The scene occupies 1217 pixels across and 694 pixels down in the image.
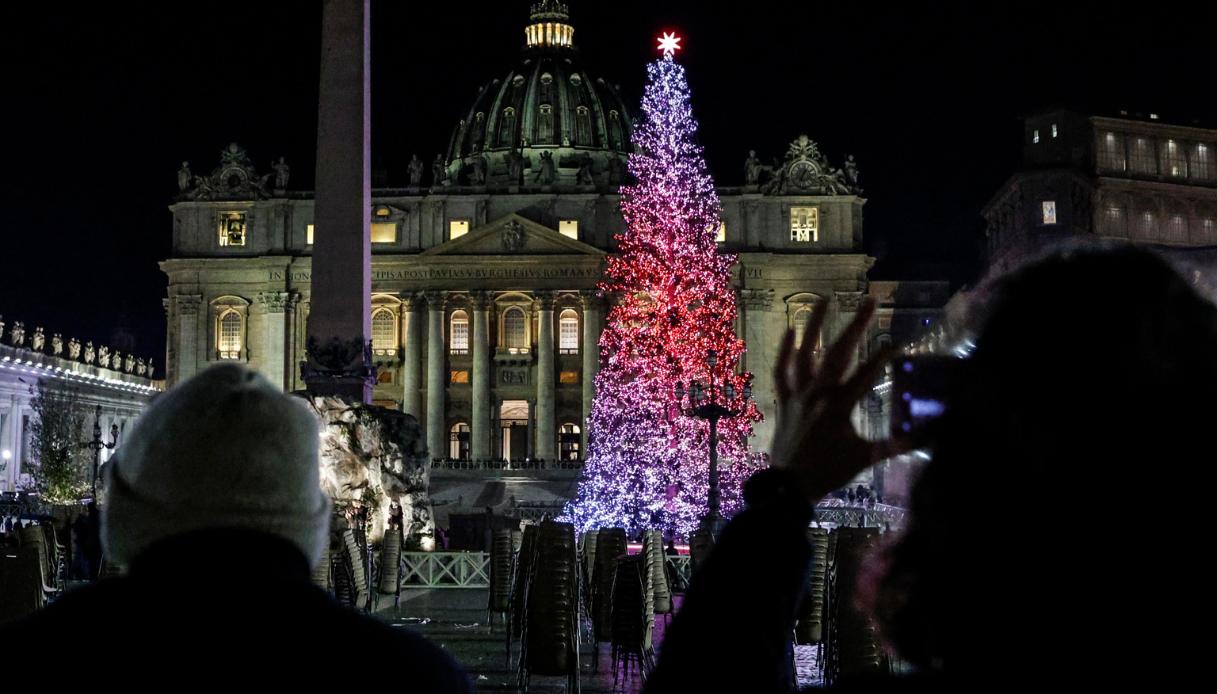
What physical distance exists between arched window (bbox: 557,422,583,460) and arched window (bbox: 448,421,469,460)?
507 centimetres

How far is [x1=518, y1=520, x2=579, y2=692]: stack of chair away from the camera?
949 centimetres

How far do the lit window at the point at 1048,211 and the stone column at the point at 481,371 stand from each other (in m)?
27.3

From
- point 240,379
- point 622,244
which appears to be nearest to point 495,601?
point 240,379

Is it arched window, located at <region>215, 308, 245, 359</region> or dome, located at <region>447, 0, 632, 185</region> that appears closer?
arched window, located at <region>215, 308, 245, 359</region>

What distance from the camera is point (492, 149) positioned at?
9100cm

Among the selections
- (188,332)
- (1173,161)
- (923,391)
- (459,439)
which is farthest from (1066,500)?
(188,332)

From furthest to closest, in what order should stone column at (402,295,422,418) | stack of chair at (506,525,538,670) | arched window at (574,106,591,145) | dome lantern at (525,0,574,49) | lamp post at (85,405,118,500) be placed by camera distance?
dome lantern at (525,0,574,49) → arched window at (574,106,591,145) → stone column at (402,295,422,418) → lamp post at (85,405,118,500) → stack of chair at (506,525,538,670)

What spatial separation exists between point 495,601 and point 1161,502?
1385cm

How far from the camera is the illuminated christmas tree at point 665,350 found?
29.2 metres

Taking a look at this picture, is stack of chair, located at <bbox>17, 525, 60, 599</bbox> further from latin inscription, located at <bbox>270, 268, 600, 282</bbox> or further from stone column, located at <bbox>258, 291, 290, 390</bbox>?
stone column, located at <bbox>258, 291, 290, 390</bbox>

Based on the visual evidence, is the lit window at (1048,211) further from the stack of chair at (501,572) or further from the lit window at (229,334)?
the stack of chair at (501,572)

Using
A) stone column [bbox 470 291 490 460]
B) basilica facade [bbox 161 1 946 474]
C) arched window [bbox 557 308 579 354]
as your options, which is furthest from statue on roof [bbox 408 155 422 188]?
arched window [bbox 557 308 579 354]

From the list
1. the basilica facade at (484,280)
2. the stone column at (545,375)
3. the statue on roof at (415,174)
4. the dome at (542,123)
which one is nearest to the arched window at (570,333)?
the basilica facade at (484,280)

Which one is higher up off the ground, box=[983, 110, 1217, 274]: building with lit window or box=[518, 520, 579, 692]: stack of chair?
box=[983, 110, 1217, 274]: building with lit window
